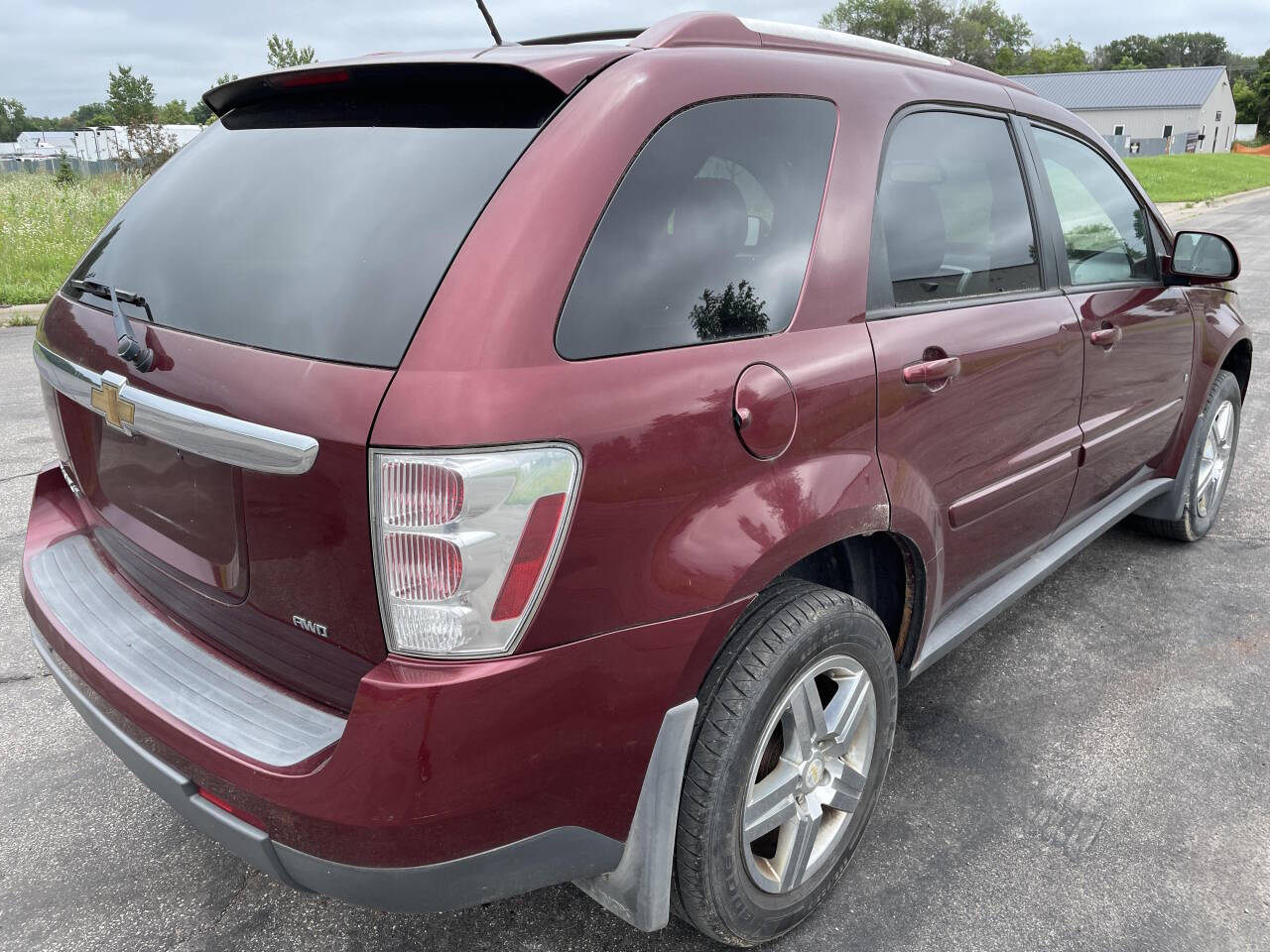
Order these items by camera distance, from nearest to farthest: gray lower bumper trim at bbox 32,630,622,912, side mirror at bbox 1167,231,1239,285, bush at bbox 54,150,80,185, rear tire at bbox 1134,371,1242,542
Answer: gray lower bumper trim at bbox 32,630,622,912 → side mirror at bbox 1167,231,1239,285 → rear tire at bbox 1134,371,1242,542 → bush at bbox 54,150,80,185

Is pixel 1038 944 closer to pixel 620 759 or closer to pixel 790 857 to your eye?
pixel 790 857

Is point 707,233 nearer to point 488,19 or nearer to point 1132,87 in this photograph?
point 488,19

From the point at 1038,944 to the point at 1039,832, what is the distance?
412mm

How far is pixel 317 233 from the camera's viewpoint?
1756mm

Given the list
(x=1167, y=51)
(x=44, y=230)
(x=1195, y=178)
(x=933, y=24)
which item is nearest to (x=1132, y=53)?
(x=1167, y=51)

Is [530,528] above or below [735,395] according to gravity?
below

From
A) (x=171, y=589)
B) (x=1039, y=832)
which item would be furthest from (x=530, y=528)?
(x=1039, y=832)

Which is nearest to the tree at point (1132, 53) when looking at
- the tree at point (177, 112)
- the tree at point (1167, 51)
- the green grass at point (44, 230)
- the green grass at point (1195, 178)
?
the tree at point (1167, 51)

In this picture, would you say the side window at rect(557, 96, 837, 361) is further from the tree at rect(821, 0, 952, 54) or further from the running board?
the tree at rect(821, 0, 952, 54)

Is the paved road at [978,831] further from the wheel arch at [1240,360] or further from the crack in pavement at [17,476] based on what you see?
the crack in pavement at [17,476]

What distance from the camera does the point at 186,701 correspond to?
175cm

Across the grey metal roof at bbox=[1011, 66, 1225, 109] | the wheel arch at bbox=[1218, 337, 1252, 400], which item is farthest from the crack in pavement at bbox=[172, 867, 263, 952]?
the grey metal roof at bbox=[1011, 66, 1225, 109]

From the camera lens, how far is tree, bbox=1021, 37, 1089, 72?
10812 cm

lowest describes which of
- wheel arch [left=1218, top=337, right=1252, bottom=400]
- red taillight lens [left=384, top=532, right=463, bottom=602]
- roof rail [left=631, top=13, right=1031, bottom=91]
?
wheel arch [left=1218, top=337, right=1252, bottom=400]
